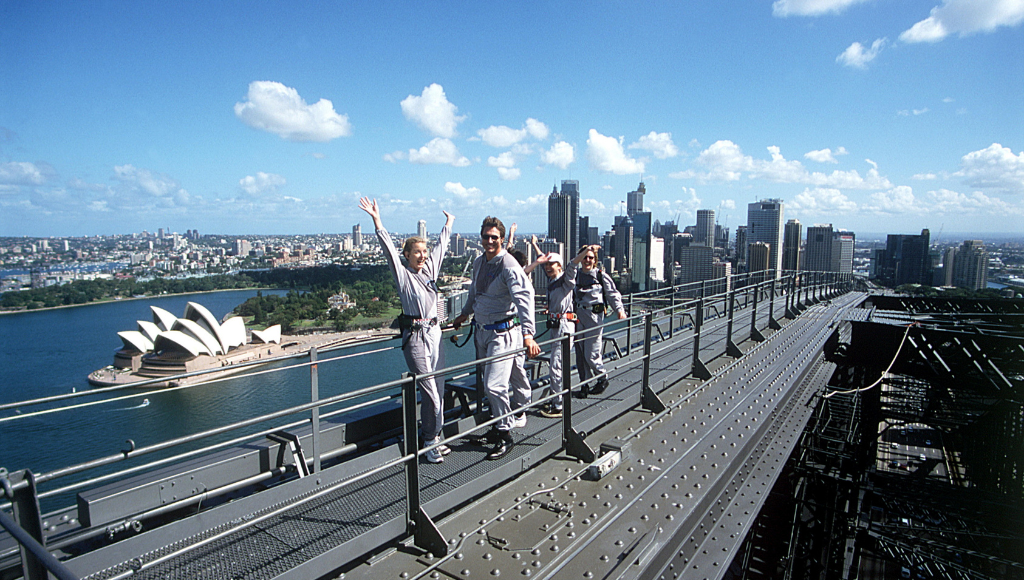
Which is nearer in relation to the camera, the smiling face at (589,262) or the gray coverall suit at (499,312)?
the gray coverall suit at (499,312)

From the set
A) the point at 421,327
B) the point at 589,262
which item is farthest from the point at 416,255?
the point at 589,262

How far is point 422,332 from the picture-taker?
3.71 meters

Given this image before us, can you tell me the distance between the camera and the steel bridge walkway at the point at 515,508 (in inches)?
92.5

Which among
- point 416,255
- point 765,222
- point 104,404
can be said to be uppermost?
point 765,222

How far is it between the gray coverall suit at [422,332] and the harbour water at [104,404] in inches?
370

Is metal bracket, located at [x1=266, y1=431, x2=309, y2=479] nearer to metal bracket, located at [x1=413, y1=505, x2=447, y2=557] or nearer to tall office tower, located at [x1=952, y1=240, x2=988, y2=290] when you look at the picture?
metal bracket, located at [x1=413, y1=505, x2=447, y2=557]

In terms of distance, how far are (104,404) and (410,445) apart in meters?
17.3

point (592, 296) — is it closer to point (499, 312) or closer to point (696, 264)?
point (499, 312)

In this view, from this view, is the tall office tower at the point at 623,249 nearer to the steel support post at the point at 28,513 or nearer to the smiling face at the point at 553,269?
the smiling face at the point at 553,269

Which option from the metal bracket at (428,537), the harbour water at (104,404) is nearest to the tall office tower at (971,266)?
Answer: the harbour water at (104,404)

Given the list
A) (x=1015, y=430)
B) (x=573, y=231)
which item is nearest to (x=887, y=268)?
(x=573, y=231)

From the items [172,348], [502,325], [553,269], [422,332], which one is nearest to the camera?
[422,332]

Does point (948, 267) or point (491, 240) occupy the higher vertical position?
point (491, 240)

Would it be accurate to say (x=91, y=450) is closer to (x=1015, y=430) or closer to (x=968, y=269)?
(x=1015, y=430)
